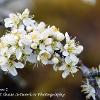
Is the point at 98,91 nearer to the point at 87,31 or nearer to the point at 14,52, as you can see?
the point at 14,52

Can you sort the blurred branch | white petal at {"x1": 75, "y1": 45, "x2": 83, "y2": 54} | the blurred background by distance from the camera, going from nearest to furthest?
white petal at {"x1": 75, "y1": 45, "x2": 83, "y2": 54} → the blurred branch → the blurred background

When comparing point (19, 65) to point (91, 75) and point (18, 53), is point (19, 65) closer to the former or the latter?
point (18, 53)

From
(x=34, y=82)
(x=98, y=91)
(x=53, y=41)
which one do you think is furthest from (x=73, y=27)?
(x=53, y=41)

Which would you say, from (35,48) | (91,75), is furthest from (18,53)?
(91,75)

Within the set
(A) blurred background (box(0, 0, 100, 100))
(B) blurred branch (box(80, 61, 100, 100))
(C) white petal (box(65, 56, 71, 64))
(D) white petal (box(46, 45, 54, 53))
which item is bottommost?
(C) white petal (box(65, 56, 71, 64))

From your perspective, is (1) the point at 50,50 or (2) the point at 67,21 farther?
(2) the point at 67,21

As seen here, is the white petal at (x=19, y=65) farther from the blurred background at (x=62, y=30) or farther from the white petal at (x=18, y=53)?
the blurred background at (x=62, y=30)

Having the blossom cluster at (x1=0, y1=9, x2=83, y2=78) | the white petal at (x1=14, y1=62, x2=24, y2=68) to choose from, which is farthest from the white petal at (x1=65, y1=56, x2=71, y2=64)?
the white petal at (x1=14, y1=62, x2=24, y2=68)

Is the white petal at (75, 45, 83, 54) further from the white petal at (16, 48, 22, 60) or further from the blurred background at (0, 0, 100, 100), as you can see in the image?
the blurred background at (0, 0, 100, 100)
